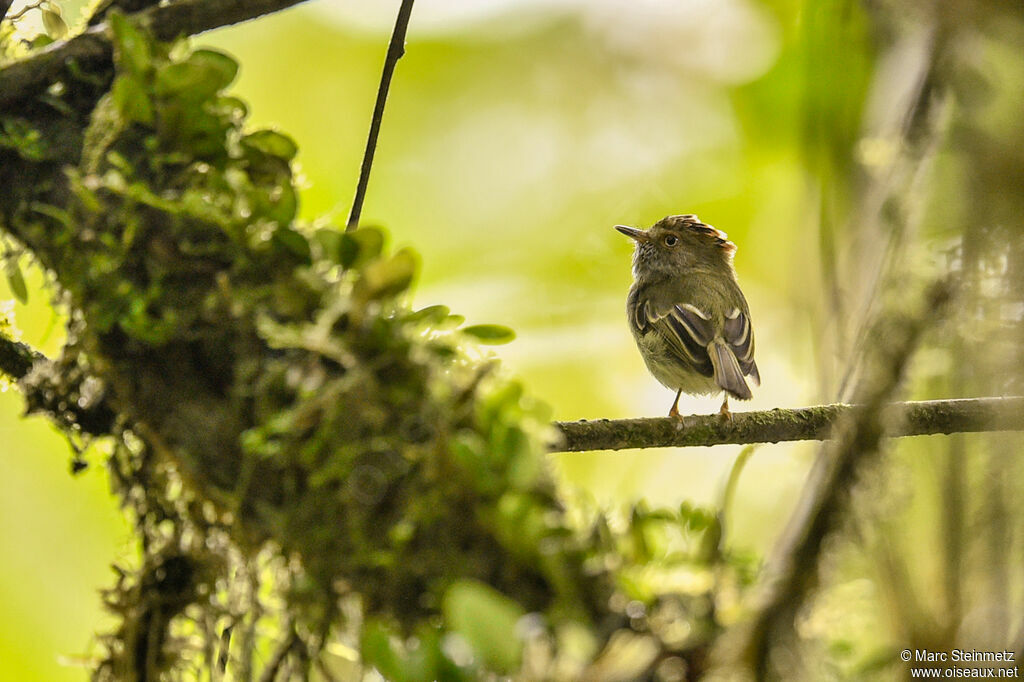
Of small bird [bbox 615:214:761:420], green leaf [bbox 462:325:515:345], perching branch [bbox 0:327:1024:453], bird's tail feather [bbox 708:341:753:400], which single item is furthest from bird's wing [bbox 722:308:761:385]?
green leaf [bbox 462:325:515:345]

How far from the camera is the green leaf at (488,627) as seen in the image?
38.3 inches

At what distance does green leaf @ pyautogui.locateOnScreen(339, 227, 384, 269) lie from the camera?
4.56 feet

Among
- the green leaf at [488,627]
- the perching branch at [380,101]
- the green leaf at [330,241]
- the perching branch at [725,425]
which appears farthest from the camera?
the perching branch at [380,101]

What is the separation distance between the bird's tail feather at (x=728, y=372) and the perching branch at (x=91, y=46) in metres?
2.36

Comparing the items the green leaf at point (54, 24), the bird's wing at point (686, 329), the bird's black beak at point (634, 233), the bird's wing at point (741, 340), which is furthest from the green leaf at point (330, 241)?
the bird's black beak at point (634, 233)

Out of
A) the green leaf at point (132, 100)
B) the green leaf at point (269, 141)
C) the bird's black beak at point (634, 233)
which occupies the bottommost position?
the green leaf at point (269, 141)

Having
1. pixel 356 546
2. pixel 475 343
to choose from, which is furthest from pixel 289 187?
pixel 356 546

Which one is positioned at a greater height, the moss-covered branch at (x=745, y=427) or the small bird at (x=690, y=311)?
the small bird at (x=690, y=311)

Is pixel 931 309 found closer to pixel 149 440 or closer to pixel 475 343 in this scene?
pixel 475 343

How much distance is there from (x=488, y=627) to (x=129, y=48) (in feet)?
3.96

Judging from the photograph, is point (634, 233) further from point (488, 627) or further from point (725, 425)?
point (488, 627)

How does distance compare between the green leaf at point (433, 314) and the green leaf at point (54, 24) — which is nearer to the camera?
the green leaf at point (433, 314)

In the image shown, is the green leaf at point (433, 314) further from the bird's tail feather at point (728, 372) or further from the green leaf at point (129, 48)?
the bird's tail feather at point (728, 372)

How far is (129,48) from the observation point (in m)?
1.58
